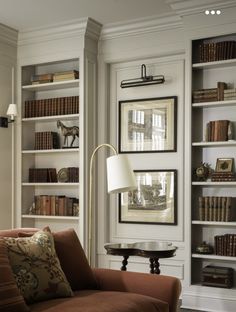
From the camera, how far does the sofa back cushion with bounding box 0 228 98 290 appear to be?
10.1 ft

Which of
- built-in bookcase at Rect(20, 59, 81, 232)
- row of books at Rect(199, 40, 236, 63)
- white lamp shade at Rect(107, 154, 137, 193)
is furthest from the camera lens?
built-in bookcase at Rect(20, 59, 81, 232)

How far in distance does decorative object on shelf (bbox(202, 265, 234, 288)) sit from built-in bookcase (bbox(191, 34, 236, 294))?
10cm

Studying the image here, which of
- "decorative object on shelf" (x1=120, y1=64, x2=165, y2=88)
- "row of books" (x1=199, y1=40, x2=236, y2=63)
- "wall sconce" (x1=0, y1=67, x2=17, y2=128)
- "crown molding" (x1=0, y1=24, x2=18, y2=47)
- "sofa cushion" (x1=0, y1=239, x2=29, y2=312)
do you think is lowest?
"sofa cushion" (x1=0, y1=239, x2=29, y2=312)

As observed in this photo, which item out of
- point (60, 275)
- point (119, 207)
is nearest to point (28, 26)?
point (119, 207)

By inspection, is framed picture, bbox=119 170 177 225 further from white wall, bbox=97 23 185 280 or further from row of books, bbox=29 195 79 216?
row of books, bbox=29 195 79 216

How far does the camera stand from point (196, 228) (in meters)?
4.74

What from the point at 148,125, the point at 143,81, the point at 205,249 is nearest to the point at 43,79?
the point at 143,81

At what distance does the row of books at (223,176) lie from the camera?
446cm

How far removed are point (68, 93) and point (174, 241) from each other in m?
→ 2.08

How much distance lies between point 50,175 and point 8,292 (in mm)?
3024

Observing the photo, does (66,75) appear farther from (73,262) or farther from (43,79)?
(73,262)

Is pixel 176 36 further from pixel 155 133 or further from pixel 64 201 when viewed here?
pixel 64 201

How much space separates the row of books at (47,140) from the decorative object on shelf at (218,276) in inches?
86.1

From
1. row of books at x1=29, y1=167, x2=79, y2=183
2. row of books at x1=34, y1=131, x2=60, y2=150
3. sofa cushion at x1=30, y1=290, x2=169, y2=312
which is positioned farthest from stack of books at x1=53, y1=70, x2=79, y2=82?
sofa cushion at x1=30, y1=290, x2=169, y2=312
